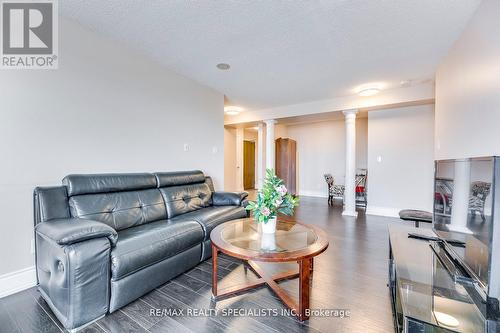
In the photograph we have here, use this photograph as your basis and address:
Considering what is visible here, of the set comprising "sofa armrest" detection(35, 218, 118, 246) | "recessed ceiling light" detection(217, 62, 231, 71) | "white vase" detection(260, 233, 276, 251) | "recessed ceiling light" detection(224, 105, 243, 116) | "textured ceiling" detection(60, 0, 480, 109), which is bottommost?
"white vase" detection(260, 233, 276, 251)

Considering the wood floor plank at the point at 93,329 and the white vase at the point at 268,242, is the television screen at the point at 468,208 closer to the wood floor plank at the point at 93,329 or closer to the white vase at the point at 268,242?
the white vase at the point at 268,242

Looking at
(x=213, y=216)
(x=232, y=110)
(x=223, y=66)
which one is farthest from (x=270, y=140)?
(x=213, y=216)

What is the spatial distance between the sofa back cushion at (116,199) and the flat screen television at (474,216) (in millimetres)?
2531

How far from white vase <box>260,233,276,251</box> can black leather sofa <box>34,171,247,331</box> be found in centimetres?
71

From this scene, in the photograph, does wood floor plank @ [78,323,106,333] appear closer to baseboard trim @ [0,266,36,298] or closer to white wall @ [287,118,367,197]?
baseboard trim @ [0,266,36,298]

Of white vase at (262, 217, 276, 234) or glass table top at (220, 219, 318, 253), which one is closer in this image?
glass table top at (220, 219, 318, 253)

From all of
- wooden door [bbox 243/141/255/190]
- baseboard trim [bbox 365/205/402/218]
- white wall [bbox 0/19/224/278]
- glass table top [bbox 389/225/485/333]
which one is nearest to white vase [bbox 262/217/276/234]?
glass table top [bbox 389/225/485/333]

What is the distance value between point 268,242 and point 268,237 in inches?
4.2

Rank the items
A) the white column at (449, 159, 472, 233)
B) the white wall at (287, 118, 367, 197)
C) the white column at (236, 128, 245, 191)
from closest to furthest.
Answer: the white column at (449, 159, 472, 233), the white wall at (287, 118, 367, 197), the white column at (236, 128, 245, 191)

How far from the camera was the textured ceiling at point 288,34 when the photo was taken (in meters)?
1.92

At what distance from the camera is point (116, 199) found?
2.17 meters

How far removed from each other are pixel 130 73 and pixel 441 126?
4172 mm

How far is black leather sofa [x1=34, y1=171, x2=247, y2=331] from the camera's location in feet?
4.45

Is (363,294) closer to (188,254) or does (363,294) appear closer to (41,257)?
(188,254)
